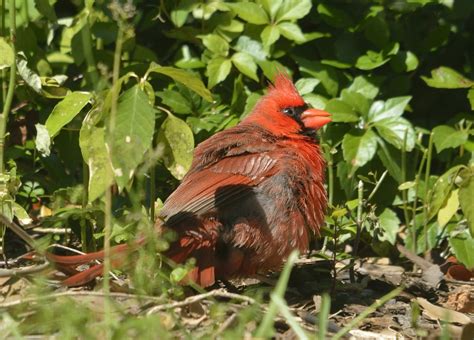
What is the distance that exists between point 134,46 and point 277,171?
1287 millimetres

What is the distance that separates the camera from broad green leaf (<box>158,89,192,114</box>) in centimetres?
444

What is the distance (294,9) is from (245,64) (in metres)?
0.33

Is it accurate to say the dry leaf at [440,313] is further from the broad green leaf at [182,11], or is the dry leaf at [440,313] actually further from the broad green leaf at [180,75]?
the broad green leaf at [182,11]

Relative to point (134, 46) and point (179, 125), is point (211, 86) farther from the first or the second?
point (179, 125)

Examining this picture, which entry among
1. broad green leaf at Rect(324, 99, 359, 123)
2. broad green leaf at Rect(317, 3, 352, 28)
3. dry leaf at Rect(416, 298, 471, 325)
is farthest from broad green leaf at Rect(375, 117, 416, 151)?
dry leaf at Rect(416, 298, 471, 325)

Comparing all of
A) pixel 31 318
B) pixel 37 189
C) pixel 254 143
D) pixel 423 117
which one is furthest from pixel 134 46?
pixel 31 318

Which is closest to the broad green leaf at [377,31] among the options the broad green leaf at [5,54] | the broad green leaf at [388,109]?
the broad green leaf at [388,109]

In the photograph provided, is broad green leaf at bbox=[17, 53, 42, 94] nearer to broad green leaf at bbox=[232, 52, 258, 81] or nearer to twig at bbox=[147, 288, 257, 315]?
broad green leaf at bbox=[232, 52, 258, 81]

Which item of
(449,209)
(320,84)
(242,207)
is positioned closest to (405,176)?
(449,209)

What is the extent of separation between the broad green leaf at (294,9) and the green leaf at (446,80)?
2.27 feet

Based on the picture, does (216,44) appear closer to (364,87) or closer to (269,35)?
(269,35)

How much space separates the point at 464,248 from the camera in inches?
171

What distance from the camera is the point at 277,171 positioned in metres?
3.71

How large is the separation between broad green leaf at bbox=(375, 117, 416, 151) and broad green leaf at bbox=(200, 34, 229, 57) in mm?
776
